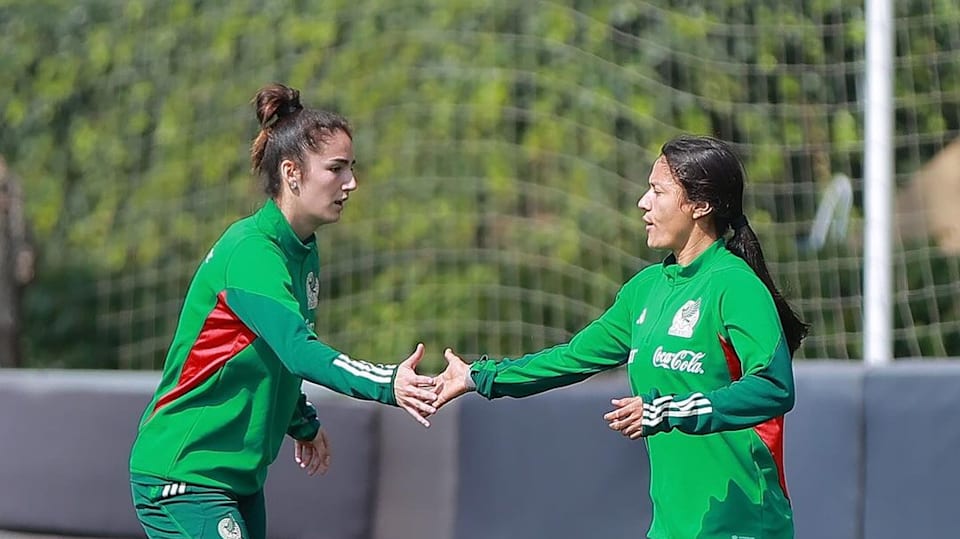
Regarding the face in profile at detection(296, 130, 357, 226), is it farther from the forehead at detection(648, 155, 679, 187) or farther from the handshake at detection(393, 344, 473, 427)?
the forehead at detection(648, 155, 679, 187)

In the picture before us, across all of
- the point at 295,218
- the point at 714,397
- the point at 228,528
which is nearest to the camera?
the point at 714,397

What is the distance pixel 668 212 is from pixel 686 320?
316mm

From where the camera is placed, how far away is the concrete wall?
667 cm

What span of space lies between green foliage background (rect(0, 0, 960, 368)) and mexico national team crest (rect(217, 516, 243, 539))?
4.12 m

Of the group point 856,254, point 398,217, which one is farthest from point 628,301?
point 398,217

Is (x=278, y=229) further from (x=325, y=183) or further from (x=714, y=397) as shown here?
(x=714, y=397)

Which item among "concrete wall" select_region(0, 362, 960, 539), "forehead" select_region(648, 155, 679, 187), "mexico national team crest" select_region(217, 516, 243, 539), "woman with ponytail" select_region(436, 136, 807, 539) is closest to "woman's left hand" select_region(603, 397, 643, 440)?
"woman with ponytail" select_region(436, 136, 807, 539)

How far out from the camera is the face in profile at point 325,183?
489cm

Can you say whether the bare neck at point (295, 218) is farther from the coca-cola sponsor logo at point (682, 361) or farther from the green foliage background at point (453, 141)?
the green foliage background at point (453, 141)

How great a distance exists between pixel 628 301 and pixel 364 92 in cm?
523

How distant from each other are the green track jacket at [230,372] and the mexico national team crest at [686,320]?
0.77 meters

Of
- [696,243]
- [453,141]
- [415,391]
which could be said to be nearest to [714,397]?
[696,243]

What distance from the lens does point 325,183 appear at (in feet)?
16.1

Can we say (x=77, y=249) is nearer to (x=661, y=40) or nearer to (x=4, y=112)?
(x=4, y=112)
